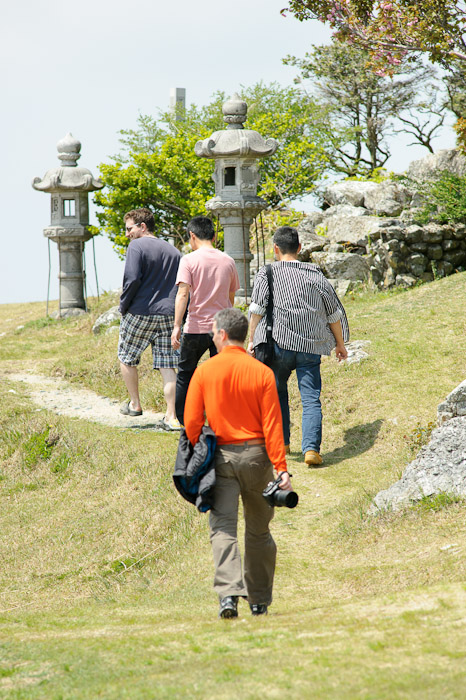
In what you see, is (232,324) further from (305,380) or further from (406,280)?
(406,280)

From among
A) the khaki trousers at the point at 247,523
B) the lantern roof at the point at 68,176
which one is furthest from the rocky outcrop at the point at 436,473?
the lantern roof at the point at 68,176

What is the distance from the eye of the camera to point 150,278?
26.7 ft

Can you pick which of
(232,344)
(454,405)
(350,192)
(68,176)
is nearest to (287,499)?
(232,344)

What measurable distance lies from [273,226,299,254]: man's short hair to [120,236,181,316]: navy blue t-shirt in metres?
1.38

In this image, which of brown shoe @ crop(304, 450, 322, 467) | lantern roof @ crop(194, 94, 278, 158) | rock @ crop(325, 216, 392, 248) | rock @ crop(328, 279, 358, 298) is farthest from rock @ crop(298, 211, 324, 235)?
brown shoe @ crop(304, 450, 322, 467)

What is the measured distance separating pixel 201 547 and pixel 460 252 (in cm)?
925

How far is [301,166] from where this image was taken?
24.0m

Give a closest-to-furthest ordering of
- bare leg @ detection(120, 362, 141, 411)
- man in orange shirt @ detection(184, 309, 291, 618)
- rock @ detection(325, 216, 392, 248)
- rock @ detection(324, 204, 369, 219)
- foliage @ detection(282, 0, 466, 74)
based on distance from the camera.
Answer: man in orange shirt @ detection(184, 309, 291, 618) → bare leg @ detection(120, 362, 141, 411) → foliage @ detection(282, 0, 466, 74) → rock @ detection(325, 216, 392, 248) → rock @ detection(324, 204, 369, 219)

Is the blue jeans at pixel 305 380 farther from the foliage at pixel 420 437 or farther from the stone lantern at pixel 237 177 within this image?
the stone lantern at pixel 237 177

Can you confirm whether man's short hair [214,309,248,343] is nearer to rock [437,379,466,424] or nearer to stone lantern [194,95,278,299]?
rock [437,379,466,424]

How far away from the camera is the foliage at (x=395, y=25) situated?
41.6 ft

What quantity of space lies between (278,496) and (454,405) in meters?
2.86

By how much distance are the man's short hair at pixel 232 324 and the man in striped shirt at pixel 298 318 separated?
8.52ft

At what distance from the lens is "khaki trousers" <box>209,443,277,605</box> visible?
14.6 ft
